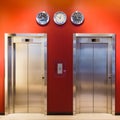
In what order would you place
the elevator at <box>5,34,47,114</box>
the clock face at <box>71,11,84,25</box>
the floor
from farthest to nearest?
the elevator at <box>5,34,47,114</box> < the clock face at <box>71,11,84,25</box> < the floor

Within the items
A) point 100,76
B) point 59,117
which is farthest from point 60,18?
point 59,117

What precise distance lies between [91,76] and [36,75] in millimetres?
1527

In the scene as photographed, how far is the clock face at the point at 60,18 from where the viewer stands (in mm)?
6035

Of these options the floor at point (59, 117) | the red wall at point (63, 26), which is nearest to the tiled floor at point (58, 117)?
the floor at point (59, 117)

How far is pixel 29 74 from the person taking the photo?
248 inches

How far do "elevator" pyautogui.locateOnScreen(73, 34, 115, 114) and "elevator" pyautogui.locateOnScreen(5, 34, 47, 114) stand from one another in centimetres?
102

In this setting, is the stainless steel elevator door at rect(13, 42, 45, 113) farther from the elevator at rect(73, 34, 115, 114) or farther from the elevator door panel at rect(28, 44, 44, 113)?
the elevator at rect(73, 34, 115, 114)

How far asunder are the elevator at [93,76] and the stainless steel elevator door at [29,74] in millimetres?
1048

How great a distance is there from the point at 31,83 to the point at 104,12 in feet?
9.10

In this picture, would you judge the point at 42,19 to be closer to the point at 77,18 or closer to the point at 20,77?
the point at 77,18

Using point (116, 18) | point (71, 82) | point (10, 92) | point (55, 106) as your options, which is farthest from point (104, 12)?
point (10, 92)

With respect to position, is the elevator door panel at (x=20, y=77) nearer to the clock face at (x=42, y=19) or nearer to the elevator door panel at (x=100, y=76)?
the clock face at (x=42, y=19)

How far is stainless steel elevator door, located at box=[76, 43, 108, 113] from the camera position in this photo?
627 centimetres

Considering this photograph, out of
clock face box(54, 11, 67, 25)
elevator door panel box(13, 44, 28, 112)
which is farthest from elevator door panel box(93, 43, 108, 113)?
elevator door panel box(13, 44, 28, 112)
